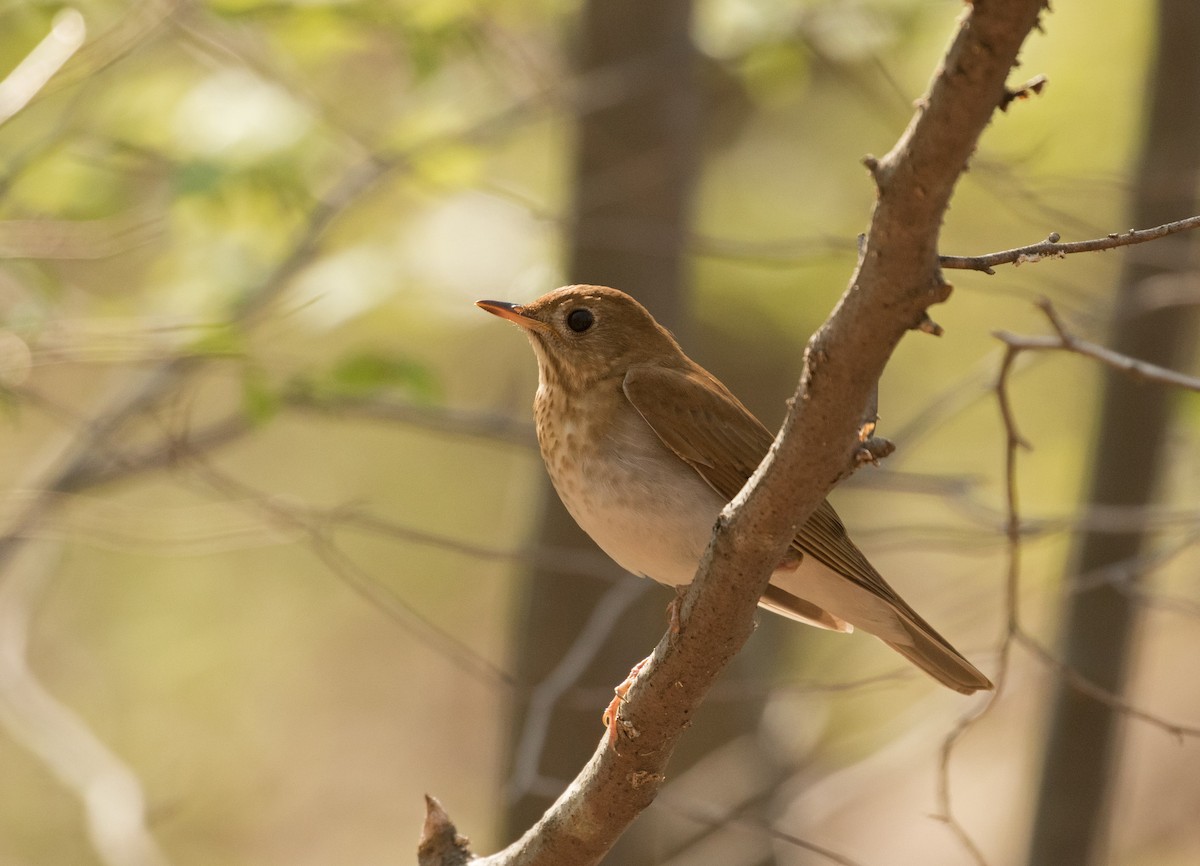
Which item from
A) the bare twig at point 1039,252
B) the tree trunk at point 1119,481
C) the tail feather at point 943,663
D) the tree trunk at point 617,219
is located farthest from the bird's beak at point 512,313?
the tree trunk at point 1119,481

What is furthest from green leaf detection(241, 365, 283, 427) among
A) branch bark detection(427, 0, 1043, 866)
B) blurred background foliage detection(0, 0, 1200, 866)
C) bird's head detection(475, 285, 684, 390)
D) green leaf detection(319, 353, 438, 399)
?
branch bark detection(427, 0, 1043, 866)

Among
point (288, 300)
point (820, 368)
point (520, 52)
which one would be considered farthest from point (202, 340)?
point (820, 368)

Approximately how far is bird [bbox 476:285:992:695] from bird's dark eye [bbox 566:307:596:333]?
0.53ft

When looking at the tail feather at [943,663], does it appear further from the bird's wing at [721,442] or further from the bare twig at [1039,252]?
the bare twig at [1039,252]

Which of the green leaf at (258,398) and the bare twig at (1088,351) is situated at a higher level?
the green leaf at (258,398)

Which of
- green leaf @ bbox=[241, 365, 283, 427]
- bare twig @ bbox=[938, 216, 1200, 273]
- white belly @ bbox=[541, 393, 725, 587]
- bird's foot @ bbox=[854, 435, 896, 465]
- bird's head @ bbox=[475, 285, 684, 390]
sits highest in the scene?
green leaf @ bbox=[241, 365, 283, 427]

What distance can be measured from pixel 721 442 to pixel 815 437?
57.4 inches

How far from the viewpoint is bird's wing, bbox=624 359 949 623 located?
337cm

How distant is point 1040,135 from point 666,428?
360cm

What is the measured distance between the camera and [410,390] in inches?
191

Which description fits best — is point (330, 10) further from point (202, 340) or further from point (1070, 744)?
point (1070, 744)

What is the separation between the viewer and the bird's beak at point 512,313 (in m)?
3.91

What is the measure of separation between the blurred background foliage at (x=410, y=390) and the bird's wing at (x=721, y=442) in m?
0.68

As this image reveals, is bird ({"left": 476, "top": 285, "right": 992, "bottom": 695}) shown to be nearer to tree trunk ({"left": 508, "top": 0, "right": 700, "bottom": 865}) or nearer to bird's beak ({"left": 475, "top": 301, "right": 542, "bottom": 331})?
bird's beak ({"left": 475, "top": 301, "right": 542, "bottom": 331})
